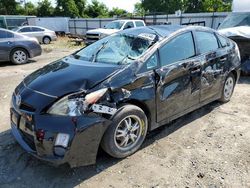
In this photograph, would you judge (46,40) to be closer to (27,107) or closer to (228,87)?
(228,87)

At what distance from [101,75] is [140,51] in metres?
0.76

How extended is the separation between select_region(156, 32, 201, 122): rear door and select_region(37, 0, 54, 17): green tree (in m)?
40.4

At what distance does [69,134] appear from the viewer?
9.56 ft

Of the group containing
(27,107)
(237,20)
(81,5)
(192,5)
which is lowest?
(27,107)

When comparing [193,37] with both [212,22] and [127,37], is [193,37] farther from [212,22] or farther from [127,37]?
[212,22]

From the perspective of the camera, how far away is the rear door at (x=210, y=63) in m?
4.50

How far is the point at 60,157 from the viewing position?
2957 mm

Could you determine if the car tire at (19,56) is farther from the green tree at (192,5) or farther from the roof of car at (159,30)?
the green tree at (192,5)

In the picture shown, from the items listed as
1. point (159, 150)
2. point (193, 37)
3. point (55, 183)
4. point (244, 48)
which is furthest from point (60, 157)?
point (244, 48)

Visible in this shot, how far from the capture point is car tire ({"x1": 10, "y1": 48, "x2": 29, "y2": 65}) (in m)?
10.5

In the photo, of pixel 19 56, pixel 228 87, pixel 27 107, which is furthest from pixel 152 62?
pixel 19 56

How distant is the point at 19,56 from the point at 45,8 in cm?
3393

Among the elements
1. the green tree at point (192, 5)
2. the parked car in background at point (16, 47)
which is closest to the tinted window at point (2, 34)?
the parked car in background at point (16, 47)

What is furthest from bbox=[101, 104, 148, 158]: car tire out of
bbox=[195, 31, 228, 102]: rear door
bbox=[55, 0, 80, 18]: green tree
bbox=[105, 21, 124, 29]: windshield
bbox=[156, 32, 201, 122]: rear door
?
bbox=[55, 0, 80, 18]: green tree
